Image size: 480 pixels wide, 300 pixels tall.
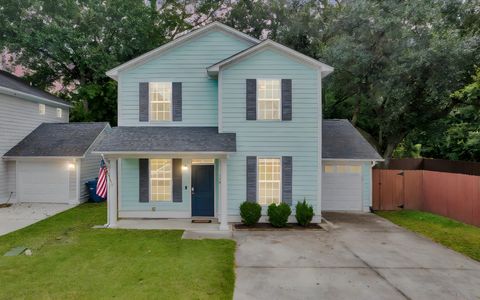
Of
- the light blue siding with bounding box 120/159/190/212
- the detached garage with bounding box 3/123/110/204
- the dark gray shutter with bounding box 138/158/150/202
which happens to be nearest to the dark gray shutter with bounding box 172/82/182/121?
the dark gray shutter with bounding box 138/158/150/202

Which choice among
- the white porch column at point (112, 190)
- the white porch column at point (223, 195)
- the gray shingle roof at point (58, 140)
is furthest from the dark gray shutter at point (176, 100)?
the gray shingle roof at point (58, 140)

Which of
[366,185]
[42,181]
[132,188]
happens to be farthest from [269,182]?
[42,181]

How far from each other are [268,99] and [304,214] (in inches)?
170

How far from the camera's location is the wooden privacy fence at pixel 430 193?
397 inches

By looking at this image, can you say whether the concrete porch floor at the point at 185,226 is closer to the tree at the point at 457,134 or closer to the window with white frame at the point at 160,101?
the window with white frame at the point at 160,101

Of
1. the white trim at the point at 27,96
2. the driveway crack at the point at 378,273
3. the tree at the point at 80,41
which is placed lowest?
the driveway crack at the point at 378,273

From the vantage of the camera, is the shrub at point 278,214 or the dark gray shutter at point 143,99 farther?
the dark gray shutter at point 143,99

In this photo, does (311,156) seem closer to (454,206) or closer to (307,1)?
(454,206)

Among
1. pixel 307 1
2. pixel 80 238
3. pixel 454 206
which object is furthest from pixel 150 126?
pixel 307 1

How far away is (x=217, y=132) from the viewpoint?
1066 centimetres

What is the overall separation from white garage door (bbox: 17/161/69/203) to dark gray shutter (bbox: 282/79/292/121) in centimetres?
1125

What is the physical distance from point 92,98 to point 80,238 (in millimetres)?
16459

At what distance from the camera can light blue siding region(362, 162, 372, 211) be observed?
12.4m

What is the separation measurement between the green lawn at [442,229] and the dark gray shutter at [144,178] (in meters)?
9.74
